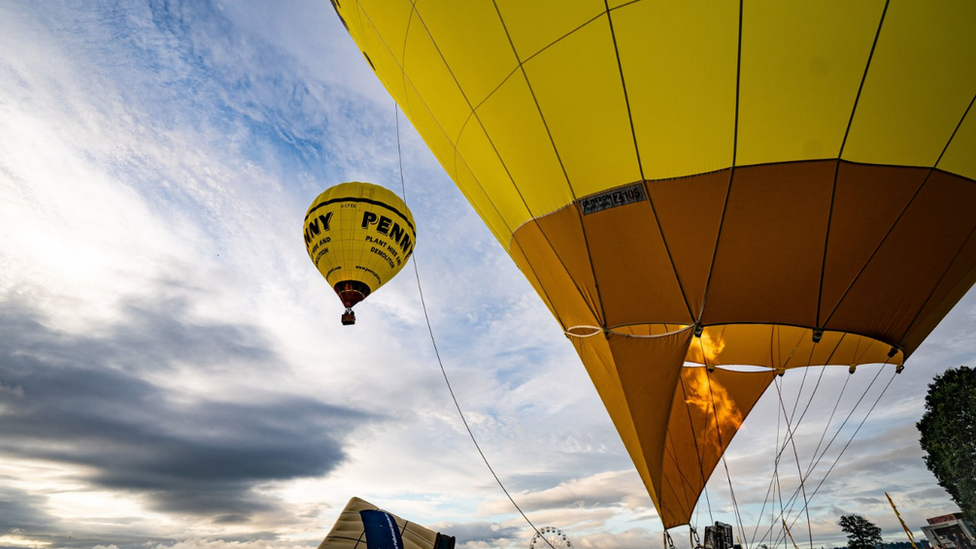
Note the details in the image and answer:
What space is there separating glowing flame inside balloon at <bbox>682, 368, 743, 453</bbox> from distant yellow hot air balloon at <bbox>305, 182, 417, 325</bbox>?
11350 mm

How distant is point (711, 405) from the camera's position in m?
12.9

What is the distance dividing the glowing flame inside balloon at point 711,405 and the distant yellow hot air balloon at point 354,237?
11.3 metres

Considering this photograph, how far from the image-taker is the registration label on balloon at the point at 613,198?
6.07 meters

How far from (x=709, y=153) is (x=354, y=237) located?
13.4 m

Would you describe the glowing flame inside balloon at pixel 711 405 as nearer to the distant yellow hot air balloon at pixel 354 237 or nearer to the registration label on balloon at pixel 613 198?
the registration label on balloon at pixel 613 198

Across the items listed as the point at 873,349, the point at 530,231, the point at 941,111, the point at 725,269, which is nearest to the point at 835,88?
the point at 941,111

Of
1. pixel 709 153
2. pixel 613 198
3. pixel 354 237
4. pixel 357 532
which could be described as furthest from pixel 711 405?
pixel 354 237

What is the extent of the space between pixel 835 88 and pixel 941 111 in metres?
1.37

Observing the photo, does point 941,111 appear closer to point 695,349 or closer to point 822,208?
→ point 822,208

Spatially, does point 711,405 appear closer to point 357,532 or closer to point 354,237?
point 357,532

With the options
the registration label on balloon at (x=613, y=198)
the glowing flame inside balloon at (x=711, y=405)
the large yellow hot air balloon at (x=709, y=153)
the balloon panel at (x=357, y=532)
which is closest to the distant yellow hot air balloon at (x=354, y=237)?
the large yellow hot air balloon at (x=709, y=153)

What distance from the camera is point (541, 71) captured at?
6055 millimetres

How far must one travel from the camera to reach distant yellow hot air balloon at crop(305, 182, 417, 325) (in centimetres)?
1670

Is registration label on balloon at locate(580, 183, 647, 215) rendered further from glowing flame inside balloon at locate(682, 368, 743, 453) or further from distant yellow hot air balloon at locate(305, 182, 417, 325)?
distant yellow hot air balloon at locate(305, 182, 417, 325)
